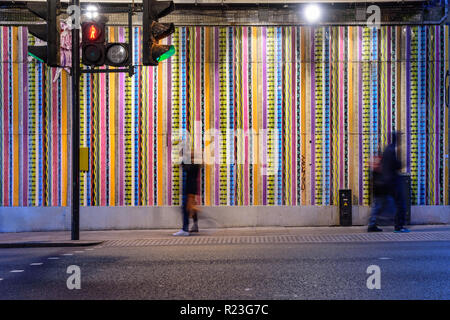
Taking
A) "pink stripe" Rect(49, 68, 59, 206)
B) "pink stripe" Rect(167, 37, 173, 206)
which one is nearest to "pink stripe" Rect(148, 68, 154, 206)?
"pink stripe" Rect(167, 37, 173, 206)

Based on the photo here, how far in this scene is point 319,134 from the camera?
43.3ft

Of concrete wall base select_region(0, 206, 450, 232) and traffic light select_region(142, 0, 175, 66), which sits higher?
traffic light select_region(142, 0, 175, 66)

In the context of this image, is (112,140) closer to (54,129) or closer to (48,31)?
(54,129)

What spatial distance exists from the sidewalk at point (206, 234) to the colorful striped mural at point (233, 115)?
938mm

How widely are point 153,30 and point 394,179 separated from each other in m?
5.32

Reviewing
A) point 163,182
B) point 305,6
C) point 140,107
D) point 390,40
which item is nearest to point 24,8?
point 140,107

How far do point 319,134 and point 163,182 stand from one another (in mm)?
3855

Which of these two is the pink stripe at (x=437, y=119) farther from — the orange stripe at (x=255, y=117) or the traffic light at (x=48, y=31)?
the traffic light at (x=48, y=31)

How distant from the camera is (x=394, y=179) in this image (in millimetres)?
10758

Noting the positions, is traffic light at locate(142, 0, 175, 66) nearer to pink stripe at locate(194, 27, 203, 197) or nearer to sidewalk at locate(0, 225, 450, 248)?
sidewalk at locate(0, 225, 450, 248)

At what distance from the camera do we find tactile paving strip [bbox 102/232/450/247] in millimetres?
9930

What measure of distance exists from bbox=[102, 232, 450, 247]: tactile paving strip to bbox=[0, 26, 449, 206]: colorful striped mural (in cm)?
251

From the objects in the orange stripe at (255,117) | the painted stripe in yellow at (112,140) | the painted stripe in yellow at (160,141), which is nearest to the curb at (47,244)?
the painted stripe in yellow at (112,140)

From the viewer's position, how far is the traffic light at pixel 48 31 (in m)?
9.88
